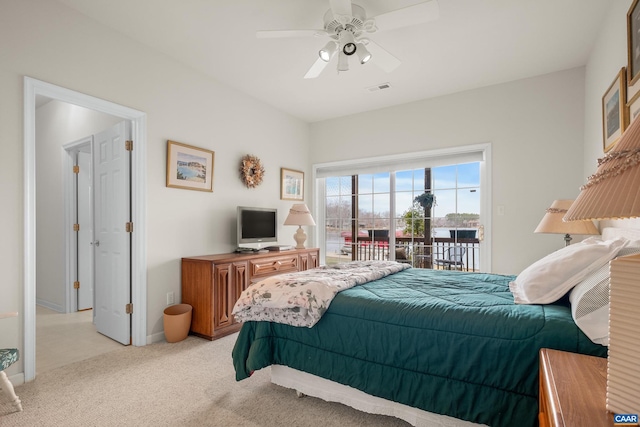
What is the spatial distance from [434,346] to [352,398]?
64 centimetres

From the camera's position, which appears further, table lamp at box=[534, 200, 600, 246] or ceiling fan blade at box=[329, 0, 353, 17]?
table lamp at box=[534, 200, 600, 246]

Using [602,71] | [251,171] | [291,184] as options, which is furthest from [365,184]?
[602,71]

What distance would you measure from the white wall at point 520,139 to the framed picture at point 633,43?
5.14ft

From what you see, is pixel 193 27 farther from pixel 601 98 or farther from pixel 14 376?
pixel 601 98

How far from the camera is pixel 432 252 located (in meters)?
4.39

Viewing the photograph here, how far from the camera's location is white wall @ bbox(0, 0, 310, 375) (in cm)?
225

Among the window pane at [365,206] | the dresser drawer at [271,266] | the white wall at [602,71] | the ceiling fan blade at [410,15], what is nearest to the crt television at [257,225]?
the dresser drawer at [271,266]

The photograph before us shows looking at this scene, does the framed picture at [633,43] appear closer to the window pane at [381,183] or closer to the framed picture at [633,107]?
the framed picture at [633,107]

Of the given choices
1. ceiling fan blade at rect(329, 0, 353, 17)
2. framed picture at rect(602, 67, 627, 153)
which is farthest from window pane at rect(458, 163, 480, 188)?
ceiling fan blade at rect(329, 0, 353, 17)

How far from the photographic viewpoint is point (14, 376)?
2.24 meters

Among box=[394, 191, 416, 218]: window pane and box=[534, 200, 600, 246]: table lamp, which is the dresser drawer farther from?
box=[534, 200, 600, 246]: table lamp

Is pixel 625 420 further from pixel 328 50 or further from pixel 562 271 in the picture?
pixel 328 50

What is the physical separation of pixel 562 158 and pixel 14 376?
5164 mm

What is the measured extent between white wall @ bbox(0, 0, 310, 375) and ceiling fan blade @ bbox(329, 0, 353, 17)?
1.97m
